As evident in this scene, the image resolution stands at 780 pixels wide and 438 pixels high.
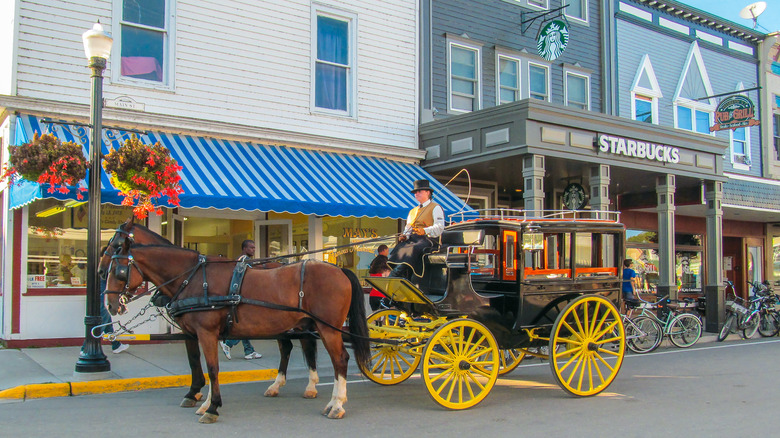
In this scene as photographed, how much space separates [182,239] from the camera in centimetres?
1241

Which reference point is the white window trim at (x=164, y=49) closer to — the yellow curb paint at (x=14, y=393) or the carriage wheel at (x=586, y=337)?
the yellow curb paint at (x=14, y=393)

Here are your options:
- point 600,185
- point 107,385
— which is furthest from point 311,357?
point 600,185

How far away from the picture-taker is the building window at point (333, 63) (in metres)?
13.4

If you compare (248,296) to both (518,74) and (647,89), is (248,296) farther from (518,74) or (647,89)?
(647,89)

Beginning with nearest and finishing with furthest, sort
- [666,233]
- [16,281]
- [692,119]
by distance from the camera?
[16,281] → [666,233] → [692,119]

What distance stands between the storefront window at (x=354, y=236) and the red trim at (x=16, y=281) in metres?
5.56

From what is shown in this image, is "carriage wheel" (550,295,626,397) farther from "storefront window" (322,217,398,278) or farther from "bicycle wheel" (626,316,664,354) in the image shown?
"storefront window" (322,217,398,278)

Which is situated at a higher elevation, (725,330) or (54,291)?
(54,291)

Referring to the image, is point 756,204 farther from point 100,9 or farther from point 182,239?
point 100,9

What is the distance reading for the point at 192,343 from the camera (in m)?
6.64

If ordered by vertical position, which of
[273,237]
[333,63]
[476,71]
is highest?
[476,71]

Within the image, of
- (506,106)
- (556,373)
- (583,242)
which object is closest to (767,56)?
(506,106)

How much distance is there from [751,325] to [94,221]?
14020 mm

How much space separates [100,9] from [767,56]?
68.2 ft
